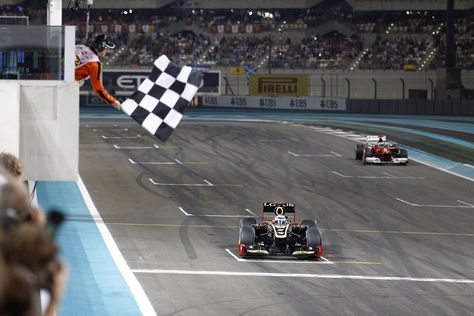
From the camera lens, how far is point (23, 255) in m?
3.20

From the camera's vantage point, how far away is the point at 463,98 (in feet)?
211

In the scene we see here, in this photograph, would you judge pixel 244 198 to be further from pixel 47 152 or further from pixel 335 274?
pixel 47 152

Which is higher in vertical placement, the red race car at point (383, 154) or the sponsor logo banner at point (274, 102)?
the sponsor logo banner at point (274, 102)

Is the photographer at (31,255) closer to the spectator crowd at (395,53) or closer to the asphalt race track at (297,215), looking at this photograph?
the asphalt race track at (297,215)

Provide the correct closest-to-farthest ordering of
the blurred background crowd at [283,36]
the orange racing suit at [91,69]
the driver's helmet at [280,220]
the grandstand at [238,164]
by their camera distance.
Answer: the orange racing suit at [91,69], the grandstand at [238,164], the driver's helmet at [280,220], the blurred background crowd at [283,36]

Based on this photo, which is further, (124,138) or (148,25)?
(148,25)

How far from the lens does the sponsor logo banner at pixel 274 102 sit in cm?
6556

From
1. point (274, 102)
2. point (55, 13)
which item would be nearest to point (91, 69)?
point (55, 13)

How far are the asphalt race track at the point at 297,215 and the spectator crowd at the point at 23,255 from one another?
1164cm

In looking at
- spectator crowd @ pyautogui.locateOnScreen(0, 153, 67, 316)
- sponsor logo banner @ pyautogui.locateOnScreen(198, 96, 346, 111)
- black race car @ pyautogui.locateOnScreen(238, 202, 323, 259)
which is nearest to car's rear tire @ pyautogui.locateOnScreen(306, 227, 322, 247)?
black race car @ pyautogui.locateOnScreen(238, 202, 323, 259)

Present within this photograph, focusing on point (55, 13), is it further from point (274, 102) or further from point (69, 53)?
point (274, 102)

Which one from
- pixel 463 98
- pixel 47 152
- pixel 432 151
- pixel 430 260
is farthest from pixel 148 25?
pixel 47 152

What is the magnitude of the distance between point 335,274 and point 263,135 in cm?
2947

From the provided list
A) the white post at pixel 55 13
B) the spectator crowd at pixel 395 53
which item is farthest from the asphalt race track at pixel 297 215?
the spectator crowd at pixel 395 53
